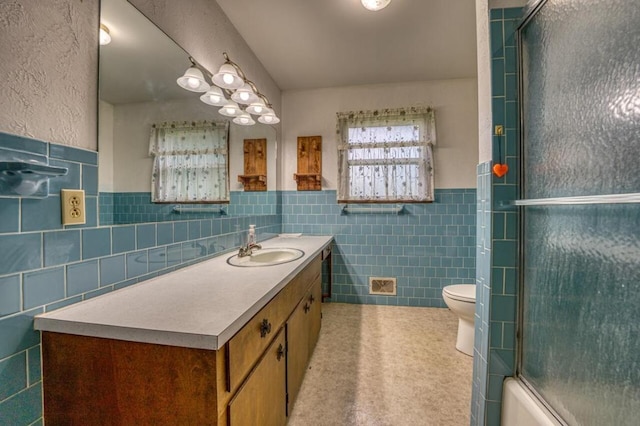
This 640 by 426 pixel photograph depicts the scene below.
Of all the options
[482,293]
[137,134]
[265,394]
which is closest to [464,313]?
[482,293]

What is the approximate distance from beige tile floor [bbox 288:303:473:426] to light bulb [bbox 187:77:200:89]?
186 cm

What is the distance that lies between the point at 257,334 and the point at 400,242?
84.9 inches

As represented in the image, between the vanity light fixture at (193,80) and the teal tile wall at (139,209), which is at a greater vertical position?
the vanity light fixture at (193,80)

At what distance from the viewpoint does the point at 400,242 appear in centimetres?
280

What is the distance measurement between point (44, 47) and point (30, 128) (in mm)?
259

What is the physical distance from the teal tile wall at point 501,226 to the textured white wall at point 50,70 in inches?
60.5

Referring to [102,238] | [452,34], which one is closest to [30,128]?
[102,238]

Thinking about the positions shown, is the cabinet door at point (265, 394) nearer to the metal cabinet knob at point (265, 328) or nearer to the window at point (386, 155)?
the metal cabinet knob at point (265, 328)

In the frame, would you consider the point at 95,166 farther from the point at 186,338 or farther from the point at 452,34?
the point at 452,34

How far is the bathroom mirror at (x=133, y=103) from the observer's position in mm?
1022

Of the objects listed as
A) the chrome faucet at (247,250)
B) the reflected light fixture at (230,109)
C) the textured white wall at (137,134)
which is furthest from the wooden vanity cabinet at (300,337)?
the reflected light fixture at (230,109)

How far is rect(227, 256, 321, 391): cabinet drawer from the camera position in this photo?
77cm

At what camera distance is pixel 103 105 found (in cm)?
102

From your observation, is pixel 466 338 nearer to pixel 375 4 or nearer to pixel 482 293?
pixel 482 293
